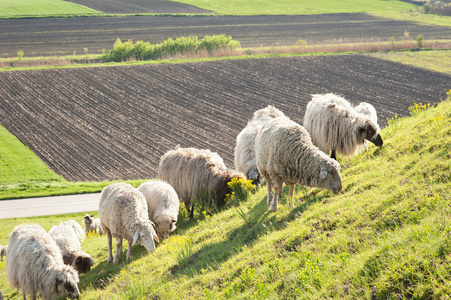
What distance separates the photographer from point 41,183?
24500 mm

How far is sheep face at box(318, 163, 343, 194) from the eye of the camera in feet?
29.3

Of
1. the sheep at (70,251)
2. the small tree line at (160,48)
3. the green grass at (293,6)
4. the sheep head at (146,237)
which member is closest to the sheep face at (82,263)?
the sheep at (70,251)

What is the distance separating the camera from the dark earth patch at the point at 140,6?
259ft

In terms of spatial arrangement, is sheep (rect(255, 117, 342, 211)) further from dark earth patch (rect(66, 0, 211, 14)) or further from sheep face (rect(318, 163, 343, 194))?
dark earth patch (rect(66, 0, 211, 14))

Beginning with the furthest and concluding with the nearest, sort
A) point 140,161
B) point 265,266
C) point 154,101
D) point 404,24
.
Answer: point 404,24 < point 154,101 < point 140,161 < point 265,266

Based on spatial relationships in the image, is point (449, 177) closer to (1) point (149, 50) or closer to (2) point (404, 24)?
(1) point (149, 50)

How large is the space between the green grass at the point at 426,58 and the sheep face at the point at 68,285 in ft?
136

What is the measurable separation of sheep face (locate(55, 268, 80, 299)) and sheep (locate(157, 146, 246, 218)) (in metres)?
4.24

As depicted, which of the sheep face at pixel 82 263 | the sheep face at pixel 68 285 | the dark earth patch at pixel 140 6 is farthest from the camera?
the dark earth patch at pixel 140 6

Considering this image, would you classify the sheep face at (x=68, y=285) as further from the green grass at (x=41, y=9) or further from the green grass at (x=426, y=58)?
the green grass at (x=41, y=9)

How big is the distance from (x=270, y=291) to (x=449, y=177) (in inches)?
136

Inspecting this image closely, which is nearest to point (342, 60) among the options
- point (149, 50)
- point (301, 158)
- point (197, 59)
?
point (197, 59)

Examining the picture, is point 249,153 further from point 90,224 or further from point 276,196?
point 90,224

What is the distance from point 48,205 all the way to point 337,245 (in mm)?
18683
